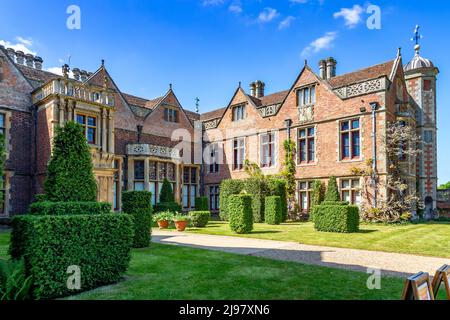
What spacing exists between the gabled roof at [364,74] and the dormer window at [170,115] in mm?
12997

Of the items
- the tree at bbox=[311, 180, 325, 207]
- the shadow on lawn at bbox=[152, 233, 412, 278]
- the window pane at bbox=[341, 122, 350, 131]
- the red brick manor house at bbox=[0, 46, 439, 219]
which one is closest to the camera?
the shadow on lawn at bbox=[152, 233, 412, 278]

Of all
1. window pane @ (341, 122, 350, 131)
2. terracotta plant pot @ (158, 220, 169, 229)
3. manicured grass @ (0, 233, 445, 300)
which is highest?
window pane @ (341, 122, 350, 131)

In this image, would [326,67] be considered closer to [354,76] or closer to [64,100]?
[354,76]

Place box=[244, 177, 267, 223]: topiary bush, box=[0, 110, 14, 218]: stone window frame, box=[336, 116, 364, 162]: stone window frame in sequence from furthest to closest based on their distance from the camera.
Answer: box=[244, 177, 267, 223]: topiary bush < box=[336, 116, 364, 162]: stone window frame < box=[0, 110, 14, 218]: stone window frame

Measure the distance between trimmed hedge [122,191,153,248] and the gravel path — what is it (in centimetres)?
154

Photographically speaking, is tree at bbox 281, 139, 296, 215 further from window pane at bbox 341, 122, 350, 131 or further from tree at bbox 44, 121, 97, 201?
tree at bbox 44, 121, 97, 201

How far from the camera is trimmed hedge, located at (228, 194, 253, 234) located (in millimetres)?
14031

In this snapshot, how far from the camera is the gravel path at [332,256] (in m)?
7.40

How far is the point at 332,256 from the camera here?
8766 millimetres

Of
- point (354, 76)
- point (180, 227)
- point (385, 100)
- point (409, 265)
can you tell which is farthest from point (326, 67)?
point (409, 265)

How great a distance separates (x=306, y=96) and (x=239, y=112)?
20.2ft

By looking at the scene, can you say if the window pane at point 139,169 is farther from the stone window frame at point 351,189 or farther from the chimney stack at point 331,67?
the chimney stack at point 331,67

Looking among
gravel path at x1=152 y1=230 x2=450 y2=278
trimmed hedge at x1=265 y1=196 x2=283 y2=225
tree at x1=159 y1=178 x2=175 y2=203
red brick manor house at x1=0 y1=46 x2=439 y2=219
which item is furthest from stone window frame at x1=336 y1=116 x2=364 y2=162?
tree at x1=159 y1=178 x2=175 y2=203
